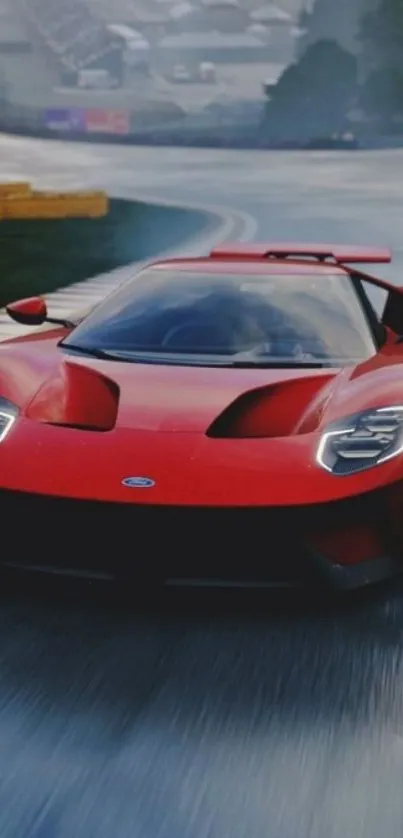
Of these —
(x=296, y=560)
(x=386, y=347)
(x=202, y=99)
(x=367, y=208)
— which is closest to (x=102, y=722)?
(x=296, y=560)

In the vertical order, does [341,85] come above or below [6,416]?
below

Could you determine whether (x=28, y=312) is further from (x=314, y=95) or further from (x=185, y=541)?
(x=314, y=95)

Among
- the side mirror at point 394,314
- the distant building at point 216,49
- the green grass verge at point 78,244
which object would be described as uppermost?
the side mirror at point 394,314

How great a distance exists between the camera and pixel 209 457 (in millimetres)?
4555

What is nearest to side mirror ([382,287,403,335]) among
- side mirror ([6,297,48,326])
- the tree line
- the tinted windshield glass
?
the tinted windshield glass

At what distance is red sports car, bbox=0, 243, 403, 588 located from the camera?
172 inches

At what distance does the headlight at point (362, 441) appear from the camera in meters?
4.62

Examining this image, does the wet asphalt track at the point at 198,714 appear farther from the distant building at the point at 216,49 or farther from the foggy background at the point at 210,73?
the distant building at the point at 216,49

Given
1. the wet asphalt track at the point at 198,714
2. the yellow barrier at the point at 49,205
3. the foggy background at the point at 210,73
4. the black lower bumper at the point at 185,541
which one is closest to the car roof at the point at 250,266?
the wet asphalt track at the point at 198,714

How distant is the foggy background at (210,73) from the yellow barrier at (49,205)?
47400 millimetres

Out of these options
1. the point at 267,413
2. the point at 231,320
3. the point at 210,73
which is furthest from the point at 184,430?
the point at 210,73

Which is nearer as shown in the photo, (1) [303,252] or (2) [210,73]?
(1) [303,252]

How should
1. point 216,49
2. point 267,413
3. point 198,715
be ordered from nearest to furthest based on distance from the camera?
point 198,715 < point 267,413 < point 216,49

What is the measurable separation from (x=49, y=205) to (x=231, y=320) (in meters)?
27.9
